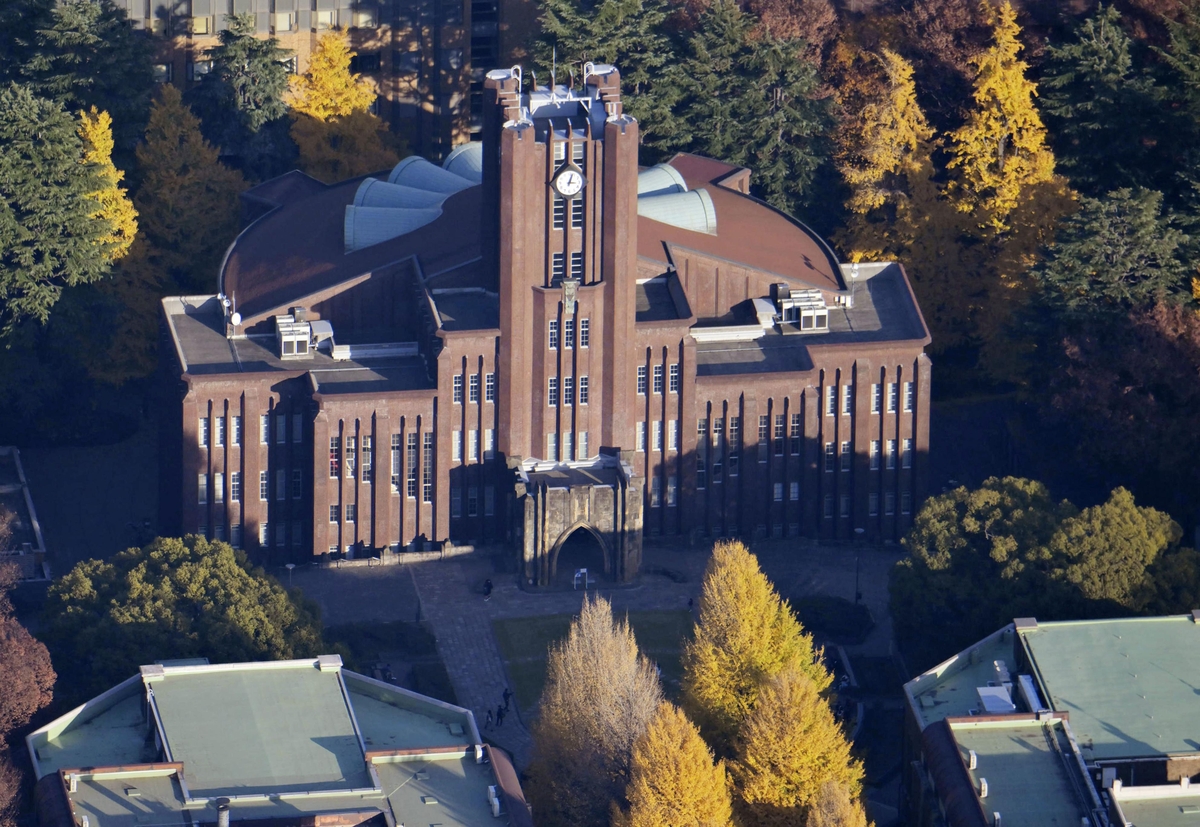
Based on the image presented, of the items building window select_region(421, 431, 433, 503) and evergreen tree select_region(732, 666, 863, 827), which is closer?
evergreen tree select_region(732, 666, 863, 827)

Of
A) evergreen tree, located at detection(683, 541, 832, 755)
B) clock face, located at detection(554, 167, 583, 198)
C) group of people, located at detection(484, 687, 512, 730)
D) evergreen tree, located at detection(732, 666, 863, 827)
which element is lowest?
group of people, located at detection(484, 687, 512, 730)

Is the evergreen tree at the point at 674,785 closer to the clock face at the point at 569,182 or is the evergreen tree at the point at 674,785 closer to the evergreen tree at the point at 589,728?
the evergreen tree at the point at 589,728

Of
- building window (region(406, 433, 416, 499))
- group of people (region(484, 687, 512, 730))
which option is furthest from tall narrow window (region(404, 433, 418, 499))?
group of people (region(484, 687, 512, 730))

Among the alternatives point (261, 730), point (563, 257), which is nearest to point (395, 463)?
point (563, 257)

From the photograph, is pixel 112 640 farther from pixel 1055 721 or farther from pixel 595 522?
pixel 1055 721

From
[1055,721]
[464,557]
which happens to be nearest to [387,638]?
[464,557]

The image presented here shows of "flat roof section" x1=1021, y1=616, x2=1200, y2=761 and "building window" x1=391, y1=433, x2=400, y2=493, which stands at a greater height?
"building window" x1=391, y1=433, x2=400, y2=493

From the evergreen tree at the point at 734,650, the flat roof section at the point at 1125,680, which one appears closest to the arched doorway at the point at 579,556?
the evergreen tree at the point at 734,650

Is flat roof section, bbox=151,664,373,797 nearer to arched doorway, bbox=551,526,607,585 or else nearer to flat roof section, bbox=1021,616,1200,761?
arched doorway, bbox=551,526,607,585
